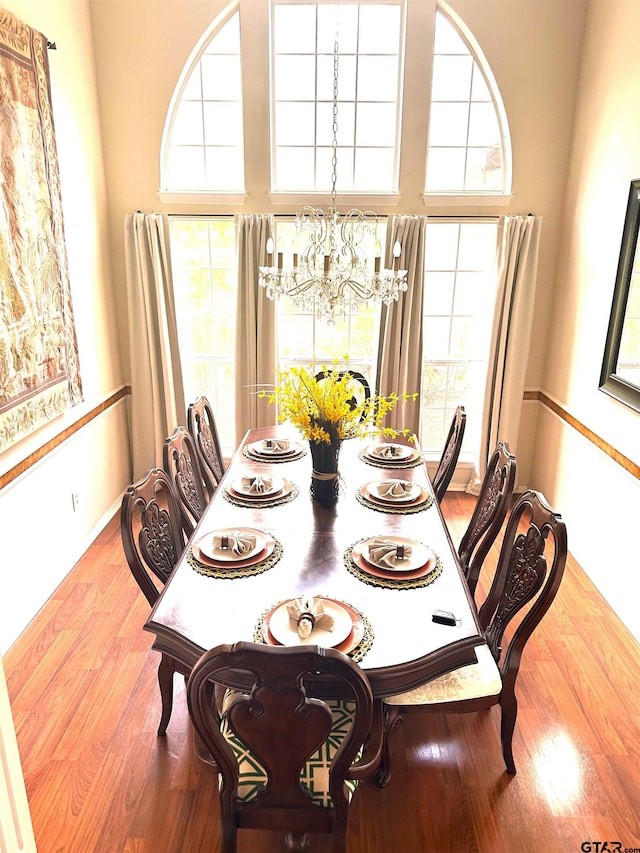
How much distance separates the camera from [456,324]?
182 inches

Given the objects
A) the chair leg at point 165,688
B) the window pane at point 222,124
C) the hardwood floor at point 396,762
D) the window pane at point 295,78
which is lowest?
the hardwood floor at point 396,762

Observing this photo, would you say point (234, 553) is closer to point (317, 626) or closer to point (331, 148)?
point (317, 626)

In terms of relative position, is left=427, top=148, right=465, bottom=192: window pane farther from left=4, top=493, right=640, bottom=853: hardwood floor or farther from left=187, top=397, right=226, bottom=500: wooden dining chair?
left=4, top=493, right=640, bottom=853: hardwood floor

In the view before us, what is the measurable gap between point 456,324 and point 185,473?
2797 millimetres

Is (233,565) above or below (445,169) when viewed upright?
below

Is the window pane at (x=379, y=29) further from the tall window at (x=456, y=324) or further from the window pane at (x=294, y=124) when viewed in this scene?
the tall window at (x=456, y=324)

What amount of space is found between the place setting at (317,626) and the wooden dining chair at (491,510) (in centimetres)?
86

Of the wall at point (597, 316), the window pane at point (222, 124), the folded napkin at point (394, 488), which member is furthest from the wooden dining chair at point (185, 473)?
the window pane at point (222, 124)

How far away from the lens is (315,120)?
4191mm

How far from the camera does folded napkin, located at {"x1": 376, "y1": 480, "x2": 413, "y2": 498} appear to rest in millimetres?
2729

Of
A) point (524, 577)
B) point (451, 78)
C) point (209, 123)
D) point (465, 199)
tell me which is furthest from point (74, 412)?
Answer: point (451, 78)

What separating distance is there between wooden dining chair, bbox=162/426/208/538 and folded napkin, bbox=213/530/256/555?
42cm

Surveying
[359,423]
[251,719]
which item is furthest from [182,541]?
[251,719]

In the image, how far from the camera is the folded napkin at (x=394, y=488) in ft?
8.95
